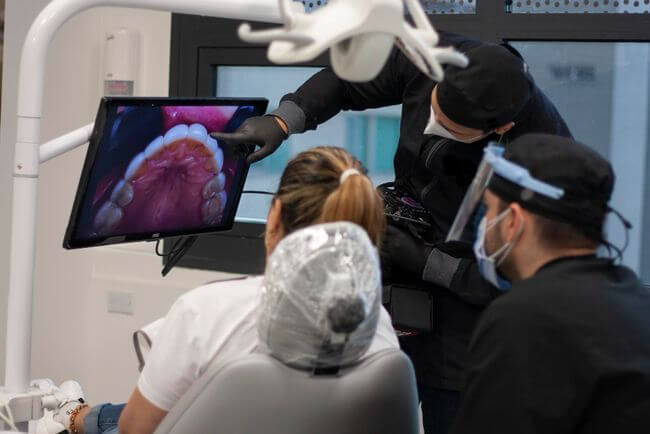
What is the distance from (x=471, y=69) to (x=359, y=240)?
617 millimetres

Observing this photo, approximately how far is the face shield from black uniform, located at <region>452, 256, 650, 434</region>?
5.7 inches

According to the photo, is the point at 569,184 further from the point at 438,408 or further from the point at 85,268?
the point at 85,268

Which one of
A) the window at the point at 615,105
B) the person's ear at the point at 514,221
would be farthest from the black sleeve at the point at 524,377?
the window at the point at 615,105

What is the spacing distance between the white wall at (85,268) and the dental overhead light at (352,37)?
2079mm

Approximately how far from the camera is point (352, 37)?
4.36 ft

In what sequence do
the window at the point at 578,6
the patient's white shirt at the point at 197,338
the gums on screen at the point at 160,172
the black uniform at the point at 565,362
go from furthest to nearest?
the window at the point at 578,6
the gums on screen at the point at 160,172
the patient's white shirt at the point at 197,338
the black uniform at the point at 565,362

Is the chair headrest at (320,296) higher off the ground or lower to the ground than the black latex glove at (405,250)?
higher

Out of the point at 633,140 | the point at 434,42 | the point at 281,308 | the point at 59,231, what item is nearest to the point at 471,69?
the point at 434,42

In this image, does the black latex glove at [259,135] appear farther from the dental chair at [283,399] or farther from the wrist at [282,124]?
the dental chair at [283,399]

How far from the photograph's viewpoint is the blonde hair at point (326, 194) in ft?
5.31

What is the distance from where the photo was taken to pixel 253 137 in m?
2.08

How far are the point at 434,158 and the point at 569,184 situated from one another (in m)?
0.64

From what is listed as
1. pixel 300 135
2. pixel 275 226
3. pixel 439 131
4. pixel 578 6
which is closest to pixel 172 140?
pixel 275 226

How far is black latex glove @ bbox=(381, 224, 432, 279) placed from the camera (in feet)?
7.14
